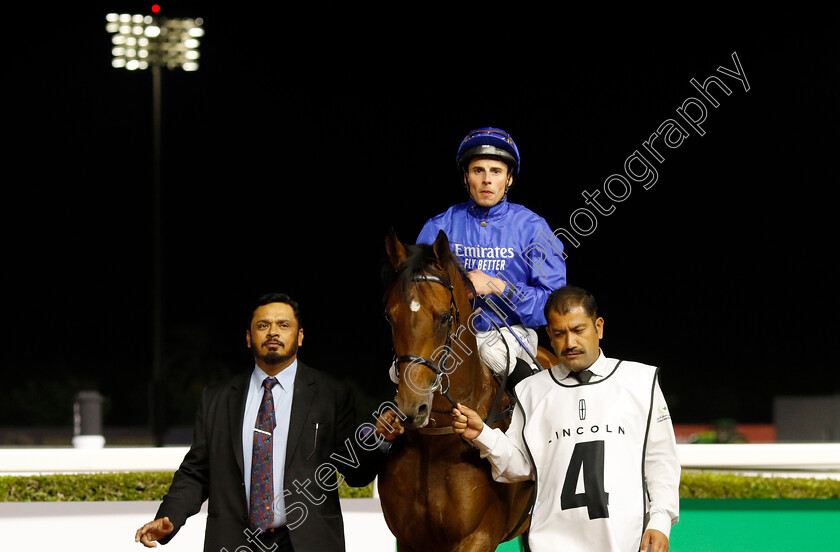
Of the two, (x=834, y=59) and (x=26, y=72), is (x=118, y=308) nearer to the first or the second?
(x=26, y=72)

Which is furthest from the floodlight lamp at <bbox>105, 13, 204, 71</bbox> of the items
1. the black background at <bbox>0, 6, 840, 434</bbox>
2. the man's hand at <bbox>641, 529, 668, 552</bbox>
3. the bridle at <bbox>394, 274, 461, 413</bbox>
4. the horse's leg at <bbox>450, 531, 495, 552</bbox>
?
the man's hand at <bbox>641, 529, 668, 552</bbox>

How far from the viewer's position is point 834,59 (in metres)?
19.4

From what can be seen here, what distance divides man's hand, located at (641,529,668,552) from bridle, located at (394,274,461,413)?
63 cm

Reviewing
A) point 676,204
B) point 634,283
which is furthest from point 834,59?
point 634,283

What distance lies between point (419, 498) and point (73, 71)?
26.2 metres

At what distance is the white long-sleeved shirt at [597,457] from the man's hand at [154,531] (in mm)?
995

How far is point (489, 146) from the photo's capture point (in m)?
3.35

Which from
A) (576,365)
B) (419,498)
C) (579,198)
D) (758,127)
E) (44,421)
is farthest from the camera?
(758,127)

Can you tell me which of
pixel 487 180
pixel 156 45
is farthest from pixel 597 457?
pixel 156 45

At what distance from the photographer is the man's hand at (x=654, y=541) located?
7.53 ft

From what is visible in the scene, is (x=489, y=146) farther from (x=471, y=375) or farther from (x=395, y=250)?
(x=471, y=375)

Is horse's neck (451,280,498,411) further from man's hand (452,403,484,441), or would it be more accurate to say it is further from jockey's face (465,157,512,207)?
jockey's face (465,157,512,207)

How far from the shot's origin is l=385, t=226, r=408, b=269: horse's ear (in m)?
2.82

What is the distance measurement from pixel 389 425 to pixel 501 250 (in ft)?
2.91
